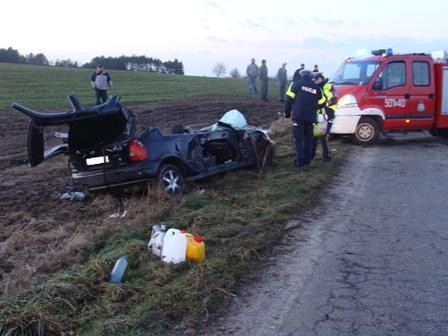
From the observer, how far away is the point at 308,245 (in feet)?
20.0

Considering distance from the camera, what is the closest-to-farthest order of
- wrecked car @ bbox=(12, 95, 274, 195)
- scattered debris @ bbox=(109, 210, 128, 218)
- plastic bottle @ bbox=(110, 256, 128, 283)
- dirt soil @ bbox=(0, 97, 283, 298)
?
plastic bottle @ bbox=(110, 256, 128, 283)
dirt soil @ bbox=(0, 97, 283, 298)
wrecked car @ bbox=(12, 95, 274, 195)
scattered debris @ bbox=(109, 210, 128, 218)

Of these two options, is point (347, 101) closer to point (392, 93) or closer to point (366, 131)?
point (366, 131)

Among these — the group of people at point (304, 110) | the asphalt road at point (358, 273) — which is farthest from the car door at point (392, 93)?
the asphalt road at point (358, 273)

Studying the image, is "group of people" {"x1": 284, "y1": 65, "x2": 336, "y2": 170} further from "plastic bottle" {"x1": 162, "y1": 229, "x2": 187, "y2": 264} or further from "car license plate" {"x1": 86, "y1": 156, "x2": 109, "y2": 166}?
"plastic bottle" {"x1": 162, "y1": 229, "x2": 187, "y2": 264}

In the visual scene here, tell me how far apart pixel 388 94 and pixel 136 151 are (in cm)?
838

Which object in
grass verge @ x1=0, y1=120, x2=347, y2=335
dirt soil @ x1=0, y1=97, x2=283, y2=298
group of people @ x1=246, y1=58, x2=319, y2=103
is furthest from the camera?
group of people @ x1=246, y1=58, x2=319, y2=103

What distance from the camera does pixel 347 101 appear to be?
1434 cm

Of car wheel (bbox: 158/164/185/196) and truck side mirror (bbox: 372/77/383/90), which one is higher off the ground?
truck side mirror (bbox: 372/77/383/90)

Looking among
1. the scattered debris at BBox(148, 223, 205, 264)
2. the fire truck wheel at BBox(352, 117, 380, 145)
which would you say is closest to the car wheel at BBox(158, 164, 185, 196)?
the scattered debris at BBox(148, 223, 205, 264)

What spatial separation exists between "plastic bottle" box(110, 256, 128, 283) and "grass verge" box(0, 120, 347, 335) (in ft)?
0.27

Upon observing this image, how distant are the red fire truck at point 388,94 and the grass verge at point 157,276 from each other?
664 centimetres

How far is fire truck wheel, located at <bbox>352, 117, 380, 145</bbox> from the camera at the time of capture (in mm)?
14531

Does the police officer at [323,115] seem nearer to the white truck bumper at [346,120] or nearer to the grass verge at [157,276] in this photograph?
the white truck bumper at [346,120]

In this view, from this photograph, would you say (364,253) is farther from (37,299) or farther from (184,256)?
(37,299)
